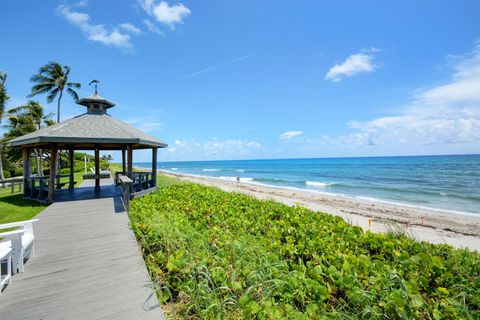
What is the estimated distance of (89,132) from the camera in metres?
8.26

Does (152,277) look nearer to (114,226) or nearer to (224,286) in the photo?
(224,286)

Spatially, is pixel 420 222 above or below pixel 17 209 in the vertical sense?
below

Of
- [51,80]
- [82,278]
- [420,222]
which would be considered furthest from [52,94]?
[420,222]

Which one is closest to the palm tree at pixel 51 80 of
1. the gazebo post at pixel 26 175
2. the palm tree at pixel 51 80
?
the palm tree at pixel 51 80

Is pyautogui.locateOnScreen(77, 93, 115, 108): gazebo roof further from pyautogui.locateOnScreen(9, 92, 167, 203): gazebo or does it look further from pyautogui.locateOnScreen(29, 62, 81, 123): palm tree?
pyautogui.locateOnScreen(29, 62, 81, 123): palm tree

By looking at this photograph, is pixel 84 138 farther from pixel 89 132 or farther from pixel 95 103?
pixel 95 103

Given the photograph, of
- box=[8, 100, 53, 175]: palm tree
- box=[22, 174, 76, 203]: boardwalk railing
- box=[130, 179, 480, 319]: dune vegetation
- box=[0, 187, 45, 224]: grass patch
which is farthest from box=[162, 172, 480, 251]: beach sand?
box=[8, 100, 53, 175]: palm tree

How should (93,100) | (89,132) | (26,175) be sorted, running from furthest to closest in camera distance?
(93,100), (26,175), (89,132)

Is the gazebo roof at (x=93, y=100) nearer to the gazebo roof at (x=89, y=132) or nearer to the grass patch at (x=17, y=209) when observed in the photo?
the gazebo roof at (x=89, y=132)

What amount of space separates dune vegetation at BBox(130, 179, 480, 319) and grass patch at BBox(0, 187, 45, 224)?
4486mm

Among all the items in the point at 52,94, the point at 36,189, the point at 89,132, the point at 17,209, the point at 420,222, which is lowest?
the point at 420,222

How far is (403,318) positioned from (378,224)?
942cm

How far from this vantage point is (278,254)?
367 centimetres

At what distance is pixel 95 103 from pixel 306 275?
1144 cm
